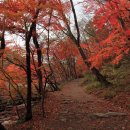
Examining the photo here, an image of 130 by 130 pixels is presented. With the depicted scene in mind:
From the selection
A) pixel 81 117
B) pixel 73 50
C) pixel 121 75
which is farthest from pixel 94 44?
pixel 81 117

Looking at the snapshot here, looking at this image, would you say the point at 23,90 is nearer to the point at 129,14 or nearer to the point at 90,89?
the point at 90,89

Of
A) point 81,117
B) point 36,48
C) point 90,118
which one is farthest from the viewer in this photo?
point 36,48

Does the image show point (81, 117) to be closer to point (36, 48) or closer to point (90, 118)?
point (90, 118)

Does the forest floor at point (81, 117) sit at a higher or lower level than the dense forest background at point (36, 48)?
lower

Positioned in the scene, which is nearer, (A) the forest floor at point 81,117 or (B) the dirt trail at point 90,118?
(B) the dirt trail at point 90,118

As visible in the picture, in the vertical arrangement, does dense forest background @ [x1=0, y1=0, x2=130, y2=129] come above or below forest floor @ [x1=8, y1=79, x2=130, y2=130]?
above

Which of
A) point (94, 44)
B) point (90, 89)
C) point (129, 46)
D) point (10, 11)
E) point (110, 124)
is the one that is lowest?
point (110, 124)

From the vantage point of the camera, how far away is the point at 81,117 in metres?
12.1

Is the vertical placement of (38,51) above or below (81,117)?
above

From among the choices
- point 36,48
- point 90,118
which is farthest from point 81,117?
point 36,48

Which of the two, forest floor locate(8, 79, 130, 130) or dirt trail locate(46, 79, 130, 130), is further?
forest floor locate(8, 79, 130, 130)

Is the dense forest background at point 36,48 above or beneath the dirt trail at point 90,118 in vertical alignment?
above

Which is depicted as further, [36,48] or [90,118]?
[36,48]

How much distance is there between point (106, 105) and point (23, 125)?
466cm
